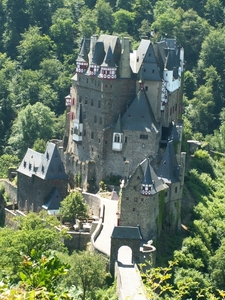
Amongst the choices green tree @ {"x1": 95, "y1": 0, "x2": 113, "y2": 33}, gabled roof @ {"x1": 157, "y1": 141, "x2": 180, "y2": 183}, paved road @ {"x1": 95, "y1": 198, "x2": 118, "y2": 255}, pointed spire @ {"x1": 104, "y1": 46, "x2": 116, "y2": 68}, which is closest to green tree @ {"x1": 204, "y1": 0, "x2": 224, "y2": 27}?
green tree @ {"x1": 95, "y1": 0, "x2": 113, "y2": 33}

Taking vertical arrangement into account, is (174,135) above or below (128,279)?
above

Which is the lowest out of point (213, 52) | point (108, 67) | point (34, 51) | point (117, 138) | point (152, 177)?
point (152, 177)

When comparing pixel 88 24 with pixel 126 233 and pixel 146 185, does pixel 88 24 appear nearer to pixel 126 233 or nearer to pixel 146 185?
pixel 146 185

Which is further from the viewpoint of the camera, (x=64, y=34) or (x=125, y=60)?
(x=64, y=34)

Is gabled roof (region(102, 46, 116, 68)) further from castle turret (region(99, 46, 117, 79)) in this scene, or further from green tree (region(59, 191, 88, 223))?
green tree (region(59, 191, 88, 223))

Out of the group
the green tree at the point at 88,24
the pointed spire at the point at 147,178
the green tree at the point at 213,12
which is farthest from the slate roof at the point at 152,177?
the green tree at the point at 213,12

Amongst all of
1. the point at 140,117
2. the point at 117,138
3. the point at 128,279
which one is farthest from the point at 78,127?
the point at 128,279

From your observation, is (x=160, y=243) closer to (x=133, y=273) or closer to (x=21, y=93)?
(x=133, y=273)
